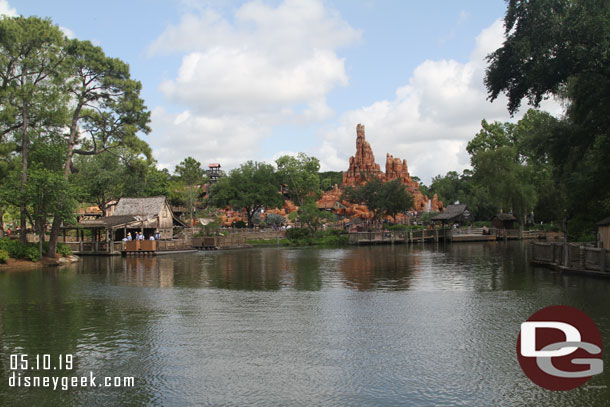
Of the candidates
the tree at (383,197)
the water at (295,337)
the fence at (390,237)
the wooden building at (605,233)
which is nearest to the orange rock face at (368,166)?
the tree at (383,197)

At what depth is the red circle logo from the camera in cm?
830

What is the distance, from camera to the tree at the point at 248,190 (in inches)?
2832

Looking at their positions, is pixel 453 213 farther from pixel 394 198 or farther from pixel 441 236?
pixel 394 198

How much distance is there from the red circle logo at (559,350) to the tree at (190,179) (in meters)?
58.8

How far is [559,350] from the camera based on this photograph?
31.1 ft

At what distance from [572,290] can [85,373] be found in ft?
51.8

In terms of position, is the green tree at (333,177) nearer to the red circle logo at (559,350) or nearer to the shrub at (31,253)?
the shrub at (31,253)

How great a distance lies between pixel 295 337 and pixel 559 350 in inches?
213

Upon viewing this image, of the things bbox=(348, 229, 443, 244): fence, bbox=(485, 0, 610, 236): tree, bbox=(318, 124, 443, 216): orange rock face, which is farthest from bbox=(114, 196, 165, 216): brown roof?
bbox=(318, 124, 443, 216): orange rock face

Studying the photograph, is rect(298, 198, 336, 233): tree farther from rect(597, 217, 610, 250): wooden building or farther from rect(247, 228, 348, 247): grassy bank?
rect(597, 217, 610, 250): wooden building

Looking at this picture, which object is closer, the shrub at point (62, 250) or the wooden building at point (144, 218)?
the shrub at point (62, 250)

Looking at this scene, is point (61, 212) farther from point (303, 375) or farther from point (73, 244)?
point (303, 375)

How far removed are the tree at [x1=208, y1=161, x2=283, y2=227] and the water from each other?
163ft

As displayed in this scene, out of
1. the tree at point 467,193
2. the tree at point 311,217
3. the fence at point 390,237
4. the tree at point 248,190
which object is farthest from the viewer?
the tree at point 467,193
